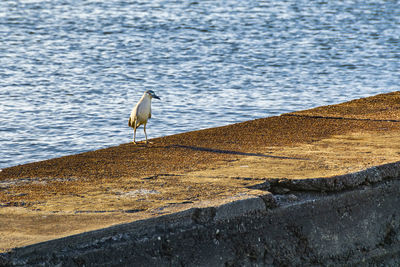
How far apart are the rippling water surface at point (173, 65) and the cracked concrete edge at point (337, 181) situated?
400 cm

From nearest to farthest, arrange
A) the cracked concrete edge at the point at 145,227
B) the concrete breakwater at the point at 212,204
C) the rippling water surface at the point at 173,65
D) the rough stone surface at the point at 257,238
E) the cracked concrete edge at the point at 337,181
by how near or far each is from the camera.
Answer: the cracked concrete edge at the point at 145,227
the rough stone surface at the point at 257,238
the concrete breakwater at the point at 212,204
the cracked concrete edge at the point at 337,181
the rippling water surface at the point at 173,65

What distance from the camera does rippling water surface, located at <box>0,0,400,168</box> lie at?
9391 mm

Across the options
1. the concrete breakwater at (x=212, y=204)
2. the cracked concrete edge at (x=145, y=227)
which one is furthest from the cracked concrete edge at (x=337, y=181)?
the cracked concrete edge at (x=145, y=227)

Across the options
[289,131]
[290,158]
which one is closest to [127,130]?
[289,131]

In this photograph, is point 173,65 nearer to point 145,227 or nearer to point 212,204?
point 212,204

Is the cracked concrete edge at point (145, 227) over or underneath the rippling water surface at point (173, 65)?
over

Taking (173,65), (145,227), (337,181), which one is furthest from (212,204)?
(173,65)

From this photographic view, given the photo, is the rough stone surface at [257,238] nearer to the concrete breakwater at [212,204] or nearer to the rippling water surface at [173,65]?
the concrete breakwater at [212,204]

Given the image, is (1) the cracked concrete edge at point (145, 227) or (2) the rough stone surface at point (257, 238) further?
(2) the rough stone surface at point (257, 238)

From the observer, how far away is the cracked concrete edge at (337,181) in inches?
187

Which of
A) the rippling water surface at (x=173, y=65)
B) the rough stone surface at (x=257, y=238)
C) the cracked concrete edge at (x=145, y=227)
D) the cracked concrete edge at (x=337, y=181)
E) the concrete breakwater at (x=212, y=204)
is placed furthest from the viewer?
the rippling water surface at (x=173, y=65)

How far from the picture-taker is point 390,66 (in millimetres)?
13648

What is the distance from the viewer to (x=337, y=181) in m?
4.79

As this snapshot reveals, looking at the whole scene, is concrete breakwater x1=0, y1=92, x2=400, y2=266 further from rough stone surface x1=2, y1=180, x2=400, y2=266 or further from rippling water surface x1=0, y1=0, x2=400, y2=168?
rippling water surface x1=0, y1=0, x2=400, y2=168
